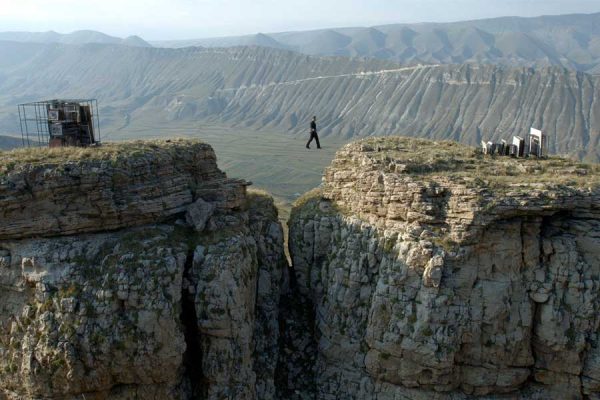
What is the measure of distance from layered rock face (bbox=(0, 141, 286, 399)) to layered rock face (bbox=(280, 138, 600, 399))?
19.1 feet

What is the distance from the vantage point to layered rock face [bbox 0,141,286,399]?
24.4m

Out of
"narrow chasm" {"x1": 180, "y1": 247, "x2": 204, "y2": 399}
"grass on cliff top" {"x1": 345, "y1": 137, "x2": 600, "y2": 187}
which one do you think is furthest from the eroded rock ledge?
"grass on cliff top" {"x1": 345, "y1": 137, "x2": 600, "y2": 187}

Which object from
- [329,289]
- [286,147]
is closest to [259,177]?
[286,147]

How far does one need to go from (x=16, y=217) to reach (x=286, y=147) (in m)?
132

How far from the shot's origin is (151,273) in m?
25.4

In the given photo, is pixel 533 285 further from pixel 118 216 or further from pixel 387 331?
pixel 118 216

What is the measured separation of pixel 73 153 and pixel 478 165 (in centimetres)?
2102

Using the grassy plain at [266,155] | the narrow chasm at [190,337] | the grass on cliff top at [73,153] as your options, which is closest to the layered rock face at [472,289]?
the narrow chasm at [190,337]

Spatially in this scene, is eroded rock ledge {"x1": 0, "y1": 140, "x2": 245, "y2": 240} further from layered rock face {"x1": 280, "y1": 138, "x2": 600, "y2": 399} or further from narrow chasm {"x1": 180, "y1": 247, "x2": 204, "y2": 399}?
layered rock face {"x1": 280, "y1": 138, "x2": 600, "y2": 399}

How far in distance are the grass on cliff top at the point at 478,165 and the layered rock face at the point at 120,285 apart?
9.25m

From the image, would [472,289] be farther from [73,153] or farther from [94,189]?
[73,153]

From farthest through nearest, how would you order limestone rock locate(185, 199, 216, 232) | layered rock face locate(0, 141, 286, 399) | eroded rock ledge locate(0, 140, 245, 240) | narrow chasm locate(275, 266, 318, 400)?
narrow chasm locate(275, 266, 318, 400), limestone rock locate(185, 199, 216, 232), eroded rock ledge locate(0, 140, 245, 240), layered rock face locate(0, 141, 286, 399)

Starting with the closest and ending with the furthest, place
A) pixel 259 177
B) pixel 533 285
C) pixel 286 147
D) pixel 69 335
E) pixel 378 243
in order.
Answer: pixel 69 335
pixel 533 285
pixel 378 243
pixel 259 177
pixel 286 147

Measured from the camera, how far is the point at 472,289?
26344 millimetres
